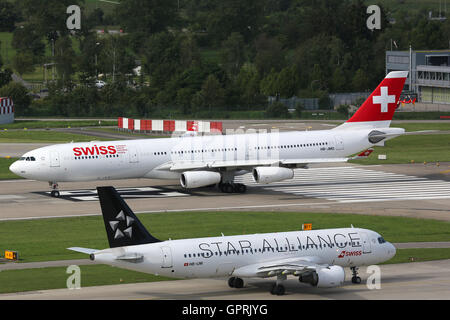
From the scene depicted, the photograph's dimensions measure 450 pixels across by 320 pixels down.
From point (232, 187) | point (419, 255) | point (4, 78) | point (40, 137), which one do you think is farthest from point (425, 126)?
point (419, 255)

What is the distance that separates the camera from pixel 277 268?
A: 41.9 meters

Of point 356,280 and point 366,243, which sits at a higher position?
point 366,243

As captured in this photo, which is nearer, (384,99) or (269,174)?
(269,174)

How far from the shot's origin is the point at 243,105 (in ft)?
548

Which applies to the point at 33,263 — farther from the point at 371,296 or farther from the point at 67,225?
the point at 371,296

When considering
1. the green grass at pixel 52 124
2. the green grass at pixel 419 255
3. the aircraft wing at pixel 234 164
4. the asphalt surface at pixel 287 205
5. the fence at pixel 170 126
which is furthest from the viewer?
the green grass at pixel 52 124

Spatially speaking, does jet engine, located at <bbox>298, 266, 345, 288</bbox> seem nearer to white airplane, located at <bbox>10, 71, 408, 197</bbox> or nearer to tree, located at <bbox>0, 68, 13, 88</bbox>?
white airplane, located at <bbox>10, 71, 408, 197</bbox>

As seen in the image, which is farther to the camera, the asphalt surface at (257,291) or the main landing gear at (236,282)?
the main landing gear at (236,282)

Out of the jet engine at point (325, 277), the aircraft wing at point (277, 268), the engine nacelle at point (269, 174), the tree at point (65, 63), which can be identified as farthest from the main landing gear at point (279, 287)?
the tree at point (65, 63)

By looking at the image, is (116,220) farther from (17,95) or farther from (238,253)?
(17,95)

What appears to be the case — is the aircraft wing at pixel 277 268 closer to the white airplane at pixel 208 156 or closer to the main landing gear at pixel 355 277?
the main landing gear at pixel 355 277

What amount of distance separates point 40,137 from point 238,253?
8477 centimetres

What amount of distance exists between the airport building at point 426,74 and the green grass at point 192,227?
342 ft

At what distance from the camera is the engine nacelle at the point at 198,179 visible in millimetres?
73875
